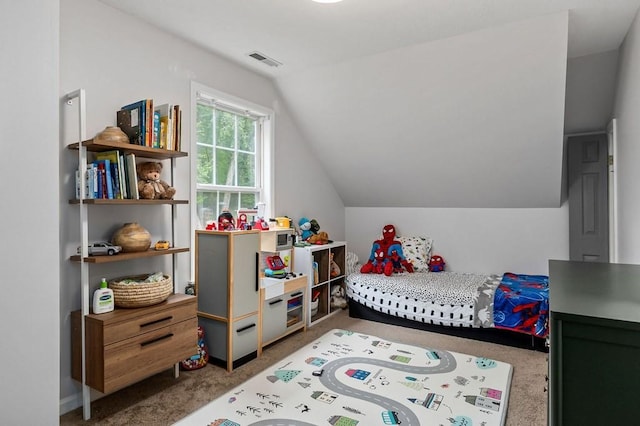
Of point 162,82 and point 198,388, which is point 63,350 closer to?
point 198,388

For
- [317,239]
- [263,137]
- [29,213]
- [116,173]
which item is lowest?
[317,239]

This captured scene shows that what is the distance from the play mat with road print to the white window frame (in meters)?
1.19

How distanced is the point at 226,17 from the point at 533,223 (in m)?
3.58

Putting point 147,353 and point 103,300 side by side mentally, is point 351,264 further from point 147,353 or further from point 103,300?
point 103,300

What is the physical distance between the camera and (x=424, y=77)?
314 centimetres

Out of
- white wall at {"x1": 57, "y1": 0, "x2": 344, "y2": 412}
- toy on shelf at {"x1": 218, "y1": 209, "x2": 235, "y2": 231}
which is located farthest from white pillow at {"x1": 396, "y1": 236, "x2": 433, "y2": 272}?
white wall at {"x1": 57, "y1": 0, "x2": 344, "y2": 412}

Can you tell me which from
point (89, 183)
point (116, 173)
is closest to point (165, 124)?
point (116, 173)

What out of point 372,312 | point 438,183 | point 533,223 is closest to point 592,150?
point 533,223

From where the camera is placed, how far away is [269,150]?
12.1ft

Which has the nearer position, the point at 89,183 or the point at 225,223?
the point at 89,183

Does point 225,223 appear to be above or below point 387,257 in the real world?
above

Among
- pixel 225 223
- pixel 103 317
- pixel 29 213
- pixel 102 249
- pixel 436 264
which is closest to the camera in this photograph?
pixel 29 213

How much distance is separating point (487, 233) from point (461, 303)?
4.20 ft

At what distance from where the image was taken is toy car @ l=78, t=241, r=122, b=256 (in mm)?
2119
